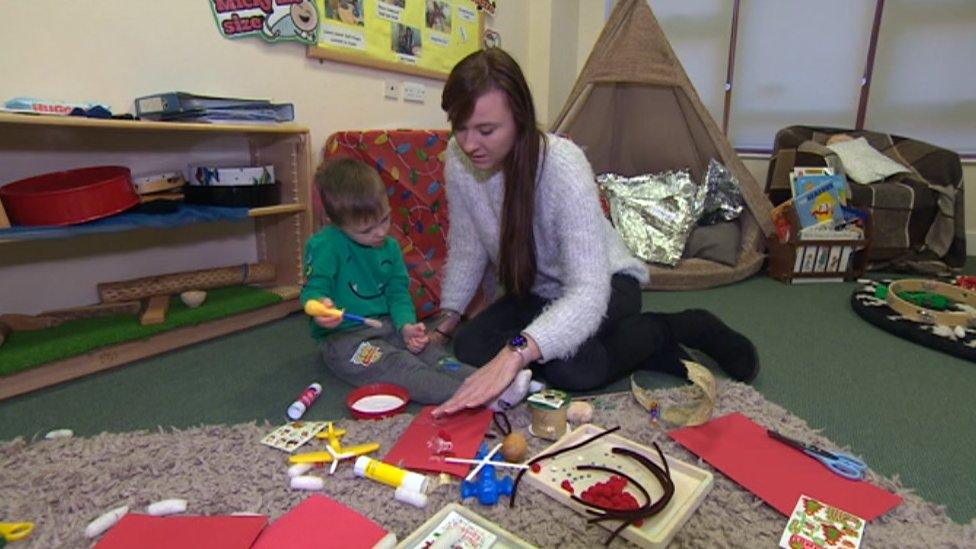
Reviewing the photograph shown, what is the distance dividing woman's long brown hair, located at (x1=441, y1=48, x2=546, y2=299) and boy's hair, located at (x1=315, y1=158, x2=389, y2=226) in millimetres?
257

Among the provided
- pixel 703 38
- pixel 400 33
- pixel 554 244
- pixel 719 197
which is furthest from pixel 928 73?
pixel 554 244

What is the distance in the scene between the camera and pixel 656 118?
8.32ft

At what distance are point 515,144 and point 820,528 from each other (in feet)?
2.60

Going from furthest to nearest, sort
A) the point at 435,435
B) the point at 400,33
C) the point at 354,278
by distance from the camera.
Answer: the point at 400,33, the point at 354,278, the point at 435,435

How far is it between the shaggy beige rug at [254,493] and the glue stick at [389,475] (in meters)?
0.02

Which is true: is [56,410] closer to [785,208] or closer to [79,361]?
[79,361]

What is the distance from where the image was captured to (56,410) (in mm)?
1115

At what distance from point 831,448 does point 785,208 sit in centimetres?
153

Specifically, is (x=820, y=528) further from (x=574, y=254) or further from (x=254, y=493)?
(x=254, y=493)

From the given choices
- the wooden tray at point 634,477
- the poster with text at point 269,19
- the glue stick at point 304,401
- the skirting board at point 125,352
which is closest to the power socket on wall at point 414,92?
the poster with text at point 269,19

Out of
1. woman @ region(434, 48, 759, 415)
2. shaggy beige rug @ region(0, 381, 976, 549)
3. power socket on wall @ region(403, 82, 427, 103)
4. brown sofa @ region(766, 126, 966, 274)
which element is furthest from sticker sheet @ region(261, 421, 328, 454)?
brown sofa @ region(766, 126, 966, 274)

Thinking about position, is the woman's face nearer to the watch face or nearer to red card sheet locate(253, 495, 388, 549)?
the watch face

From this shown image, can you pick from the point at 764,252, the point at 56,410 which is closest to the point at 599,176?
the point at 764,252

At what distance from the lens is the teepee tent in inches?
85.6
